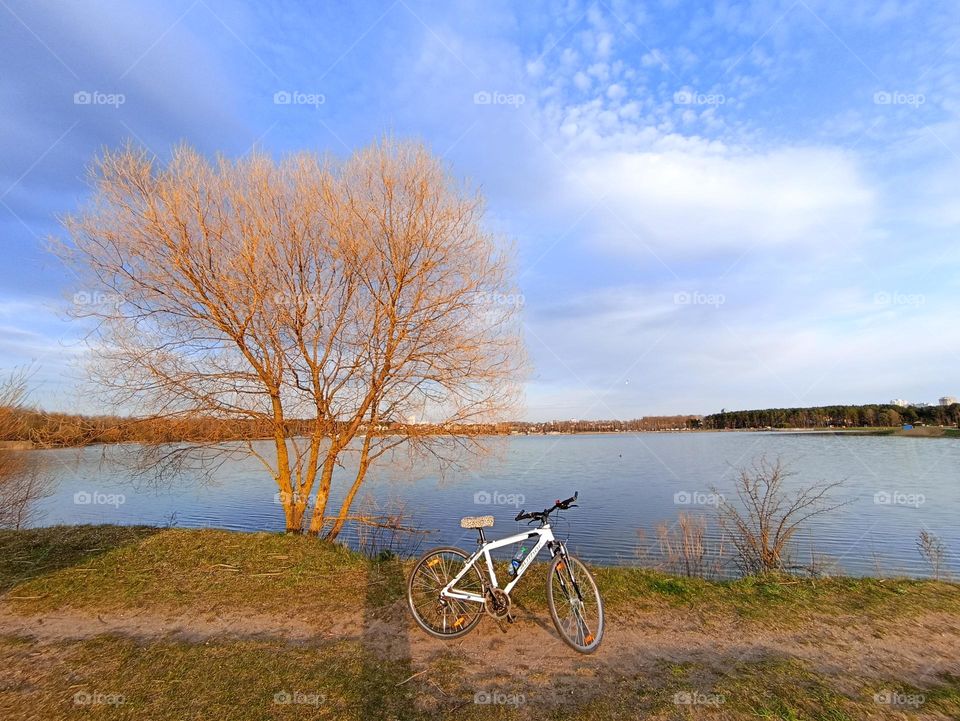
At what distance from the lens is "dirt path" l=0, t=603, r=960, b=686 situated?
4.43 m

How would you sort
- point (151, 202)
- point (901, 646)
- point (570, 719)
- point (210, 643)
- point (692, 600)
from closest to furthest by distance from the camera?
point (570, 719) < point (901, 646) < point (210, 643) < point (692, 600) < point (151, 202)

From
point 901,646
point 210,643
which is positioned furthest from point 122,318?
point 901,646

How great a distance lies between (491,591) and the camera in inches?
203

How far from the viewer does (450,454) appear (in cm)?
984

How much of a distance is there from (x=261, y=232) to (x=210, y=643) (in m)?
6.73

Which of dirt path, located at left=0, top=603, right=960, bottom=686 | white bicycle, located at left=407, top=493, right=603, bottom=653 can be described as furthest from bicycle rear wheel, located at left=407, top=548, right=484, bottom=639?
dirt path, located at left=0, top=603, right=960, bottom=686

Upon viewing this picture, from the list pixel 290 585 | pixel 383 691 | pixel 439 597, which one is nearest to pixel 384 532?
pixel 290 585

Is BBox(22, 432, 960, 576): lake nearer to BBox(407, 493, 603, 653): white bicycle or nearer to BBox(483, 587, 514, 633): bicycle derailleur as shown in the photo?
BBox(407, 493, 603, 653): white bicycle

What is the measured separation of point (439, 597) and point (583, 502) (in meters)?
15.7

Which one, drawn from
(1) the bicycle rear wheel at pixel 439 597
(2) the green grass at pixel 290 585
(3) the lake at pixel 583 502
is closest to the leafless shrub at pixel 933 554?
(3) the lake at pixel 583 502

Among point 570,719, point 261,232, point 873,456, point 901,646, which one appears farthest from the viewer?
point 873,456

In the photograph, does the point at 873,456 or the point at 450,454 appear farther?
the point at 873,456

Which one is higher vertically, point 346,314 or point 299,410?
point 346,314

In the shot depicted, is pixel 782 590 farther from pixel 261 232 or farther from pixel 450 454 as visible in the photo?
pixel 261 232
